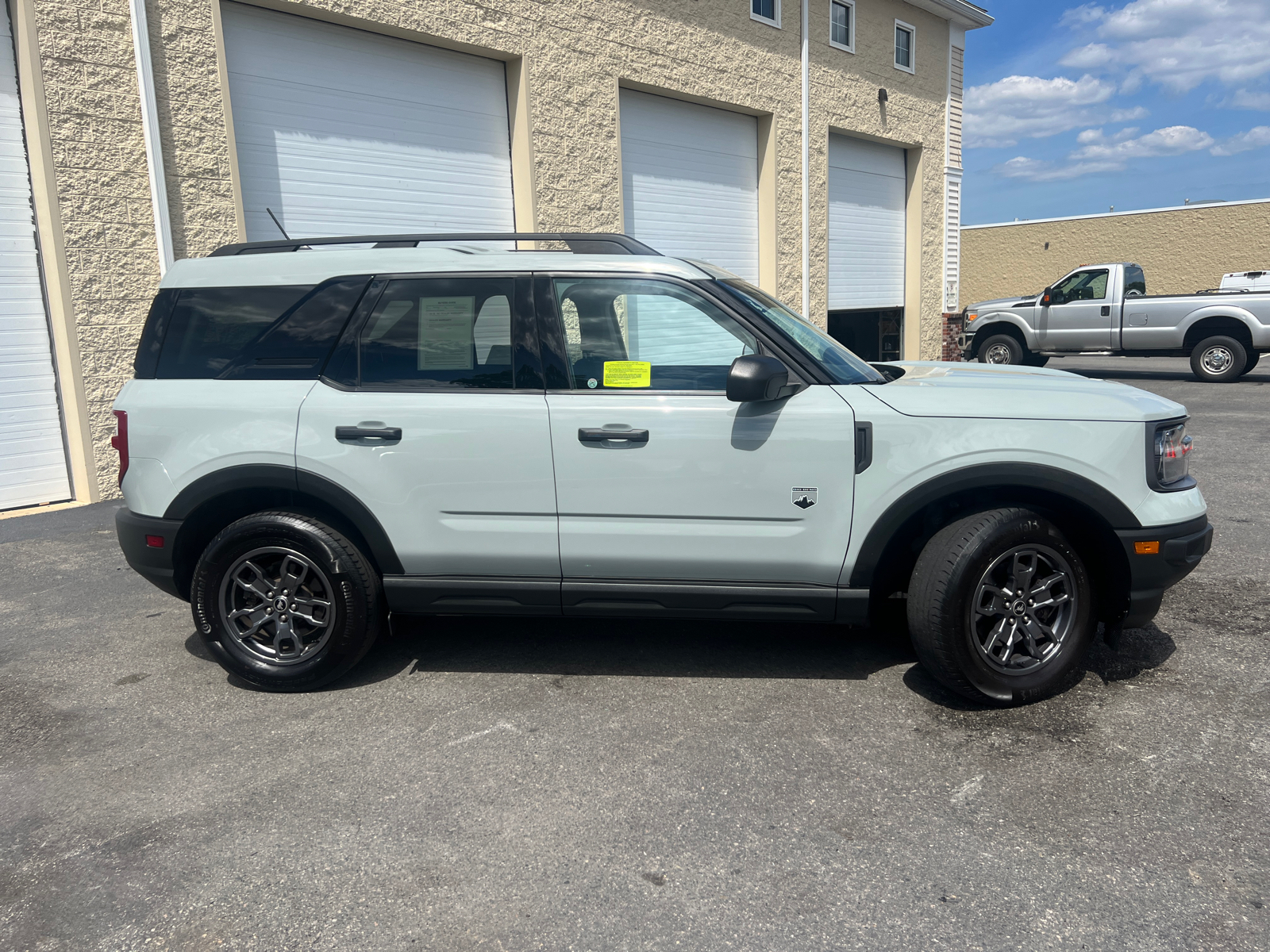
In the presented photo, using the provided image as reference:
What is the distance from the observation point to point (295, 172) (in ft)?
28.0

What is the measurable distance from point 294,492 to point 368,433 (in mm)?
442

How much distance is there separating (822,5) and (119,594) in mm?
13533

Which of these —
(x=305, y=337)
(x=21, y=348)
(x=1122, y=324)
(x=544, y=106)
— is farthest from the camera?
(x=1122, y=324)

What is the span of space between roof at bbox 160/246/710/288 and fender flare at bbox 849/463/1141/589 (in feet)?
4.14

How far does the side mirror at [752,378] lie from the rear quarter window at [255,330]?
1668 mm

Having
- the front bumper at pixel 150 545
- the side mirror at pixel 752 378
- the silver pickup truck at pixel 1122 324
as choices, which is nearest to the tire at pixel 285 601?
the front bumper at pixel 150 545

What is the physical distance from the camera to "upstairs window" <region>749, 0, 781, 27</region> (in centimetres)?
1297

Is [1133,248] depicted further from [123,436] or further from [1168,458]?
[123,436]

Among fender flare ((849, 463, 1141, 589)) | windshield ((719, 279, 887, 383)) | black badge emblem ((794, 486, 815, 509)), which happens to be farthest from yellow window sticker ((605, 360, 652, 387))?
fender flare ((849, 463, 1141, 589))

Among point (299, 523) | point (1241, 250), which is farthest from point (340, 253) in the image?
point (1241, 250)

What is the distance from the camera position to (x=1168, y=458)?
3.50 m

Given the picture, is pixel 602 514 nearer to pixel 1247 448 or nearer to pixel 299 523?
pixel 299 523

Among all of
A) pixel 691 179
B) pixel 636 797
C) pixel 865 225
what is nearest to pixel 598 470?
pixel 636 797

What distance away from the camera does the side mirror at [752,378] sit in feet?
11.0
